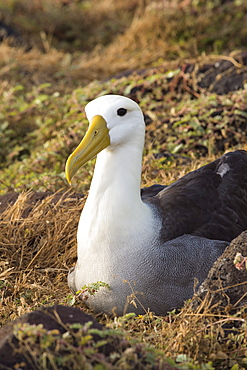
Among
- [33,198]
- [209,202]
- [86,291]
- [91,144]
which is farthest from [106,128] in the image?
[33,198]

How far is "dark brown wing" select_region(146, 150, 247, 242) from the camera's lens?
3.59 m

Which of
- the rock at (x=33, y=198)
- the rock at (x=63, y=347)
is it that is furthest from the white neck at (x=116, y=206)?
the rock at (x=33, y=198)

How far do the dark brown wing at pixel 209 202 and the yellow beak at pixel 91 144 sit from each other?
1.93 feet

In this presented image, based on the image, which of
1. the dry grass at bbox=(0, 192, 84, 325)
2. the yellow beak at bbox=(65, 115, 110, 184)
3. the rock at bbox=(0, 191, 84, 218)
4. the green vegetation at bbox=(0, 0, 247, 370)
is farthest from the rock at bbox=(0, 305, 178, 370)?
the rock at bbox=(0, 191, 84, 218)

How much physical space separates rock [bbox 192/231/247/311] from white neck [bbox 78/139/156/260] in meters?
0.58

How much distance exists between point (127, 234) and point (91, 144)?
540 millimetres

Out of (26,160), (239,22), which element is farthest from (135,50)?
(26,160)

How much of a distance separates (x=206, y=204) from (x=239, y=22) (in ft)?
24.6

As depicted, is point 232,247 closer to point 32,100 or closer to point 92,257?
point 92,257

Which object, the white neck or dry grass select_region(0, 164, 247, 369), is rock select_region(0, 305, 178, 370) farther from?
the white neck

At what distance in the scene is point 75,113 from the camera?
703 cm

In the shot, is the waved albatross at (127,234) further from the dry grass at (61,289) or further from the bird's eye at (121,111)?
the dry grass at (61,289)

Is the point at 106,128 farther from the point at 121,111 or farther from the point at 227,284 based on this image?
the point at 227,284

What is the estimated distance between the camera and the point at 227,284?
2.94m
